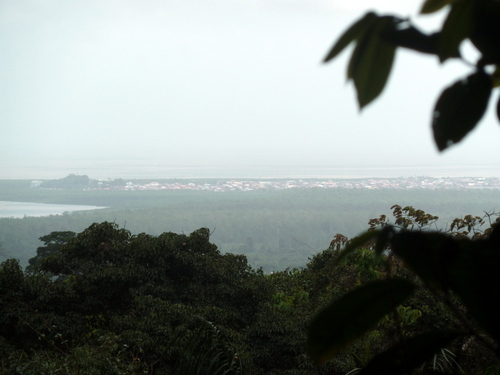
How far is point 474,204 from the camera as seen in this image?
43.8 ft

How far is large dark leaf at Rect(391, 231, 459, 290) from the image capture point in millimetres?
192

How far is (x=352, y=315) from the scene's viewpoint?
0.22m

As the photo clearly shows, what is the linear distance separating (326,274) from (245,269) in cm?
101

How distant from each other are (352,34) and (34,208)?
17.0m

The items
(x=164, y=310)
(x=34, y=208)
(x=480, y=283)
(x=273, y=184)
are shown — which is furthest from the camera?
(x=273, y=184)

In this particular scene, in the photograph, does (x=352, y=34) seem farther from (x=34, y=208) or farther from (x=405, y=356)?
(x=34, y=208)

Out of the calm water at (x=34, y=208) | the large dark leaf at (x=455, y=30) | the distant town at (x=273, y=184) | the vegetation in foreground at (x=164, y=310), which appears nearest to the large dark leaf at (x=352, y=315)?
the large dark leaf at (x=455, y=30)

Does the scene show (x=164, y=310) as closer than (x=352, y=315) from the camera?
No

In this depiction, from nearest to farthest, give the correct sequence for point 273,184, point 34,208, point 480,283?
point 480,283, point 34,208, point 273,184

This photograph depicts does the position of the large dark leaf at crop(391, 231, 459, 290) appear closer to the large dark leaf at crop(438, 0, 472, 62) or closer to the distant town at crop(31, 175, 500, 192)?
the large dark leaf at crop(438, 0, 472, 62)

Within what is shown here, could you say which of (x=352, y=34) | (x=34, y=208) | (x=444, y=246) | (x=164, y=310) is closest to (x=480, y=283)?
(x=444, y=246)

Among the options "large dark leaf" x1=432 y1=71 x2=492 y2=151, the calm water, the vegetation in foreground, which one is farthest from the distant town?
"large dark leaf" x1=432 y1=71 x2=492 y2=151

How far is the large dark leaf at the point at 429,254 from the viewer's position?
0.63 feet

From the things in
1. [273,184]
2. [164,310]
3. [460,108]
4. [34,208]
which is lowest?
[164,310]
